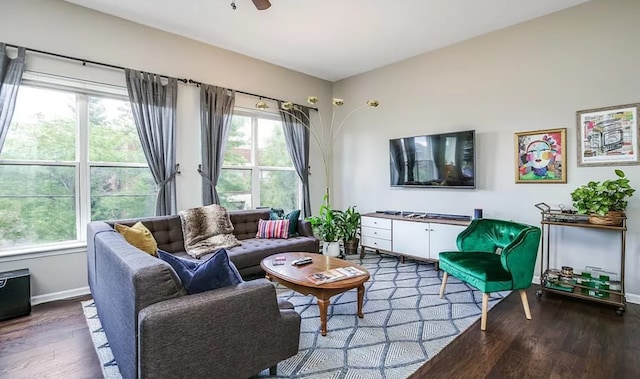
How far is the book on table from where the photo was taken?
2.43 meters

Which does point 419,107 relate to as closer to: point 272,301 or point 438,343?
point 438,343

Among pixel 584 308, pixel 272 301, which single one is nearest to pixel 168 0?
pixel 272 301

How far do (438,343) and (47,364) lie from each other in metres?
2.76

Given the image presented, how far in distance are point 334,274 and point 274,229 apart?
1.67 meters

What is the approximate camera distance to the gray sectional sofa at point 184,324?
4.48 ft

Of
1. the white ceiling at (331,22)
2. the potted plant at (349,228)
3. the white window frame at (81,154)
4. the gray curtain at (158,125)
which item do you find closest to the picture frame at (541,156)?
the white ceiling at (331,22)

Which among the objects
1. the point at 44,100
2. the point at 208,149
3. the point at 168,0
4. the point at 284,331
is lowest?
the point at 284,331

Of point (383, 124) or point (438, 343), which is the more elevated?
point (383, 124)

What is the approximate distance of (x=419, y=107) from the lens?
466cm

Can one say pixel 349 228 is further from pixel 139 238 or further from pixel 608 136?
pixel 608 136

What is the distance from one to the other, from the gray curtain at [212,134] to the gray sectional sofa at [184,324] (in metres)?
2.23

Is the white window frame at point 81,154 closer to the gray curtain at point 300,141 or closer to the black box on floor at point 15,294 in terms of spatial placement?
the black box on floor at point 15,294

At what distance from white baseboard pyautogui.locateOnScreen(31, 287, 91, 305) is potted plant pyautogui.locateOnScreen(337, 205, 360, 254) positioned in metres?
3.25

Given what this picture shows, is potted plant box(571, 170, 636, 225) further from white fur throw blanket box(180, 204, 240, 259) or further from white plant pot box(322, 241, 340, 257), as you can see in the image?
white fur throw blanket box(180, 204, 240, 259)
